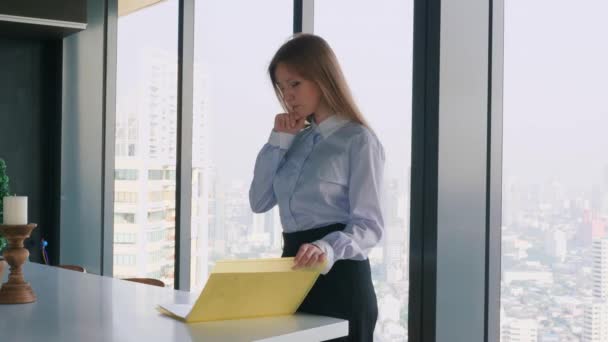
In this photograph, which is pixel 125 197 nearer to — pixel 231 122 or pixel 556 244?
pixel 231 122

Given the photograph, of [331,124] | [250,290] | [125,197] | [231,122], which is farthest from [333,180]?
[125,197]

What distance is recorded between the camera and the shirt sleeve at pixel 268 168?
2.18m

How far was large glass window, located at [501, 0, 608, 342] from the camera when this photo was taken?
7.18ft

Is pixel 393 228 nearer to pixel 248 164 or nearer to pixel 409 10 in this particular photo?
pixel 409 10

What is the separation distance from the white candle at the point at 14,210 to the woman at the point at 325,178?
648 mm

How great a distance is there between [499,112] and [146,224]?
11.0ft

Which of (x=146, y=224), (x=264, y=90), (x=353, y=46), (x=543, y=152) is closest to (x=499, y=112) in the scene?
(x=543, y=152)

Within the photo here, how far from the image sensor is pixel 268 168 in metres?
2.20

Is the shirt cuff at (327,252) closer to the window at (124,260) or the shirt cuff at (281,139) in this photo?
the shirt cuff at (281,139)

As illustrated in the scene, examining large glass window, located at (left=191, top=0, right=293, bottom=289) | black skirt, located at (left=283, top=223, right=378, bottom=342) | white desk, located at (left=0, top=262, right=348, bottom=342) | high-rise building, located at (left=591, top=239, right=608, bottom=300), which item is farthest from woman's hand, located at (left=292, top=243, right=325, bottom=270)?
large glass window, located at (left=191, top=0, right=293, bottom=289)

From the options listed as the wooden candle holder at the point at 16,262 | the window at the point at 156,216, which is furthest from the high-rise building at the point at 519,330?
the window at the point at 156,216

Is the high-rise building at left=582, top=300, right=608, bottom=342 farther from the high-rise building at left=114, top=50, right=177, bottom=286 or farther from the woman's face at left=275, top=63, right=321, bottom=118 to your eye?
the high-rise building at left=114, top=50, right=177, bottom=286

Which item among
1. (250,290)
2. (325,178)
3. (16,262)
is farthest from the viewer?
(325,178)

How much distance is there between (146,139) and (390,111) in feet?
9.18
